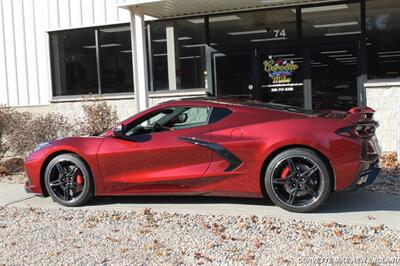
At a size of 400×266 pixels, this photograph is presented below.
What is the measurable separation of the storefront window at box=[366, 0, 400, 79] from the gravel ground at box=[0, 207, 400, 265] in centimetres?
598

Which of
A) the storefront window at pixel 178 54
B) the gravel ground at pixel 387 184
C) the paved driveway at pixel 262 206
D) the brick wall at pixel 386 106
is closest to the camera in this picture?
the paved driveway at pixel 262 206

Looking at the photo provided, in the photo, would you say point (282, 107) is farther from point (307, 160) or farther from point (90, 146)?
point (90, 146)

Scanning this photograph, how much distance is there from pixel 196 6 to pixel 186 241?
7.21m

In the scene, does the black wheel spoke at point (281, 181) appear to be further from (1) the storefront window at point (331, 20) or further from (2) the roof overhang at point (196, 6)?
(1) the storefront window at point (331, 20)

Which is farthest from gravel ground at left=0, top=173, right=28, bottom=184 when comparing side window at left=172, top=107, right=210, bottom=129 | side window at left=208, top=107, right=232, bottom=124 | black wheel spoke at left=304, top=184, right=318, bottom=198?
black wheel spoke at left=304, top=184, right=318, bottom=198

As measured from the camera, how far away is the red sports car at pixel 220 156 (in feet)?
19.6

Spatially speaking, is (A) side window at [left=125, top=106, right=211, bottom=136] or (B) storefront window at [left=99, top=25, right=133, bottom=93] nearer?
(A) side window at [left=125, top=106, right=211, bottom=136]

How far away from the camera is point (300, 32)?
1130cm

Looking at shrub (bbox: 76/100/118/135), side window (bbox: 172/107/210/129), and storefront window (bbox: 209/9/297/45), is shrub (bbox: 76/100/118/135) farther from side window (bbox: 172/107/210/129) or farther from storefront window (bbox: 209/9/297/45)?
side window (bbox: 172/107/210/129)

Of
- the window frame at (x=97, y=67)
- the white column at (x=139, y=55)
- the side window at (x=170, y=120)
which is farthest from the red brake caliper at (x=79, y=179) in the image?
the window frame at (x=97, y=67)

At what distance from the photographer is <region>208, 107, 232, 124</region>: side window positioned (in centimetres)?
644

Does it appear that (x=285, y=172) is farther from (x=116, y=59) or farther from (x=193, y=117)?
(x=116, y=59)

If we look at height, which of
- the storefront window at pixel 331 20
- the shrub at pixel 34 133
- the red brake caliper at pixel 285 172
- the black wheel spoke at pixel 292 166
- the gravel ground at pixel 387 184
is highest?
the storefront window at pixel 331 20

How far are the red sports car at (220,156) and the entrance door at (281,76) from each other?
4.96 m
